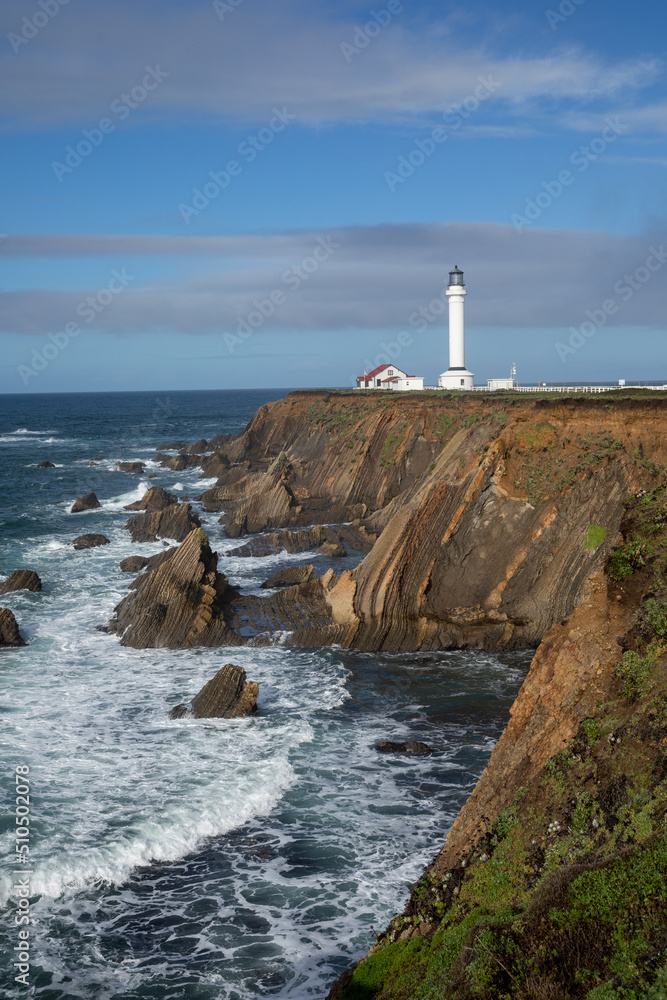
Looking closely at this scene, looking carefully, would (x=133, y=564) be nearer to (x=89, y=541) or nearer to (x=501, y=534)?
(x=89, y=541)

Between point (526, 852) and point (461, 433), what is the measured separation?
2220cm

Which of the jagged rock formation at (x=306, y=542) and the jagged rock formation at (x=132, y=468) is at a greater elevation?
the jagged rock formation at (x=132, y=468)

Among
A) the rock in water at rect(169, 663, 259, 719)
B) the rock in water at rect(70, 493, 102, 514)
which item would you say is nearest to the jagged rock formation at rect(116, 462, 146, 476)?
the rock in water at rect(70, 493, 102, 514)

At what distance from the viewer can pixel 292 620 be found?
90.6ft

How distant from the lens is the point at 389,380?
8300 cm

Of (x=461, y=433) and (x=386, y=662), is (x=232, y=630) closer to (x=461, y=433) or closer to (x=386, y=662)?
(x=386, y=662)

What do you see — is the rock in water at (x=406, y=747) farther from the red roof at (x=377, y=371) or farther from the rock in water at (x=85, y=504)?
the red roof at (x=377, y=371)

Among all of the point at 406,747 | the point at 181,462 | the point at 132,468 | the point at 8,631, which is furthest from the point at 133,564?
the point at 181,462

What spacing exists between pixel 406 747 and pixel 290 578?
1400cm

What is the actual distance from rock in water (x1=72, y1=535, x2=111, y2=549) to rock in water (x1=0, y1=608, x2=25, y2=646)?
15.4 m

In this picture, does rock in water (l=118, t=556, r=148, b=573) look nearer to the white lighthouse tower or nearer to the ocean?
the ocean

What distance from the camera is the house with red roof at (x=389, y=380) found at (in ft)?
253

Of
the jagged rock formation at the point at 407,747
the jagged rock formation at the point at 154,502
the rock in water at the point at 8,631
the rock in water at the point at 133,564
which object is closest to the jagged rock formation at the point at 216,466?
the jagged rock formation at the point at 154,502

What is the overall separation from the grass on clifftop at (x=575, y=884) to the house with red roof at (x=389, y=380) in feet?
213
